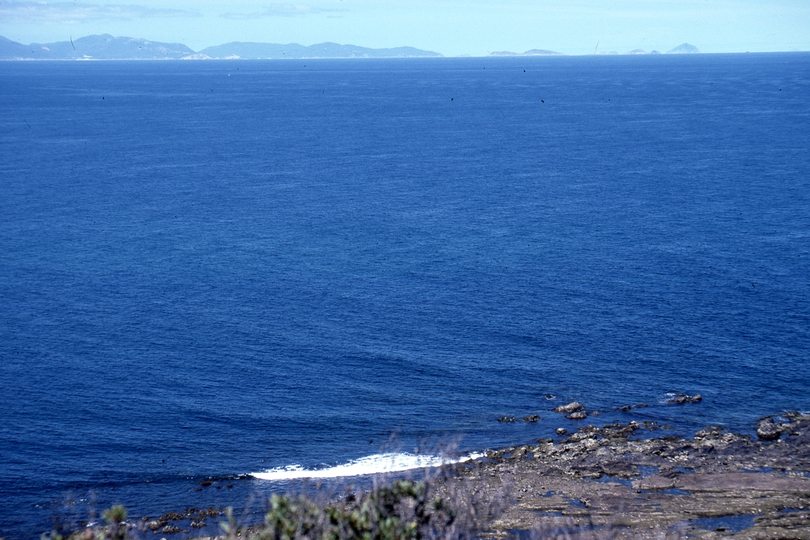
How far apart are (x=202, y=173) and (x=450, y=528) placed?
136m

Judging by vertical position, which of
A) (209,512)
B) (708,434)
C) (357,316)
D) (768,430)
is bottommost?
(768,430)

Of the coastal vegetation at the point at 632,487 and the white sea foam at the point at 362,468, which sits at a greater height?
the white sea foam at the point at 362,468

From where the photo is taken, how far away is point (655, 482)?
51.1 meters

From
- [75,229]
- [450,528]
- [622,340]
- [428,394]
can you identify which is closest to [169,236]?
[75,229]

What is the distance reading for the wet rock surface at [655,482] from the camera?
146ft

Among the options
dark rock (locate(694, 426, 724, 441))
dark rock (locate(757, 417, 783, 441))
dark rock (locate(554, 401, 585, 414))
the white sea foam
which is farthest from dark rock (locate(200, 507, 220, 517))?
dark rock (locate(757, 417, 783, 441))

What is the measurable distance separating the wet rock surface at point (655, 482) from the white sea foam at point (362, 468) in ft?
9.43

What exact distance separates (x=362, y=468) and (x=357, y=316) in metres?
28.2

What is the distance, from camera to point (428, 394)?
6725 centimetres

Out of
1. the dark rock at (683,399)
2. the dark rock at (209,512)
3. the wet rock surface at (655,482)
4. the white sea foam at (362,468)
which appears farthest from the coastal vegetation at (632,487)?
the dark rock at (683,399)

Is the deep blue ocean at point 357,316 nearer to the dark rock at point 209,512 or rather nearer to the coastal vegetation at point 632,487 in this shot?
the dark rock at point 209,512

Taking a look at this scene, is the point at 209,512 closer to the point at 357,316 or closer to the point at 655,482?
the point at 655,482

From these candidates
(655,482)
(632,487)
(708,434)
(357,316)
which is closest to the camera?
(632,487)

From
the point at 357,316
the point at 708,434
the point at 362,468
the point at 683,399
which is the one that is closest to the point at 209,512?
the point at 362,468
